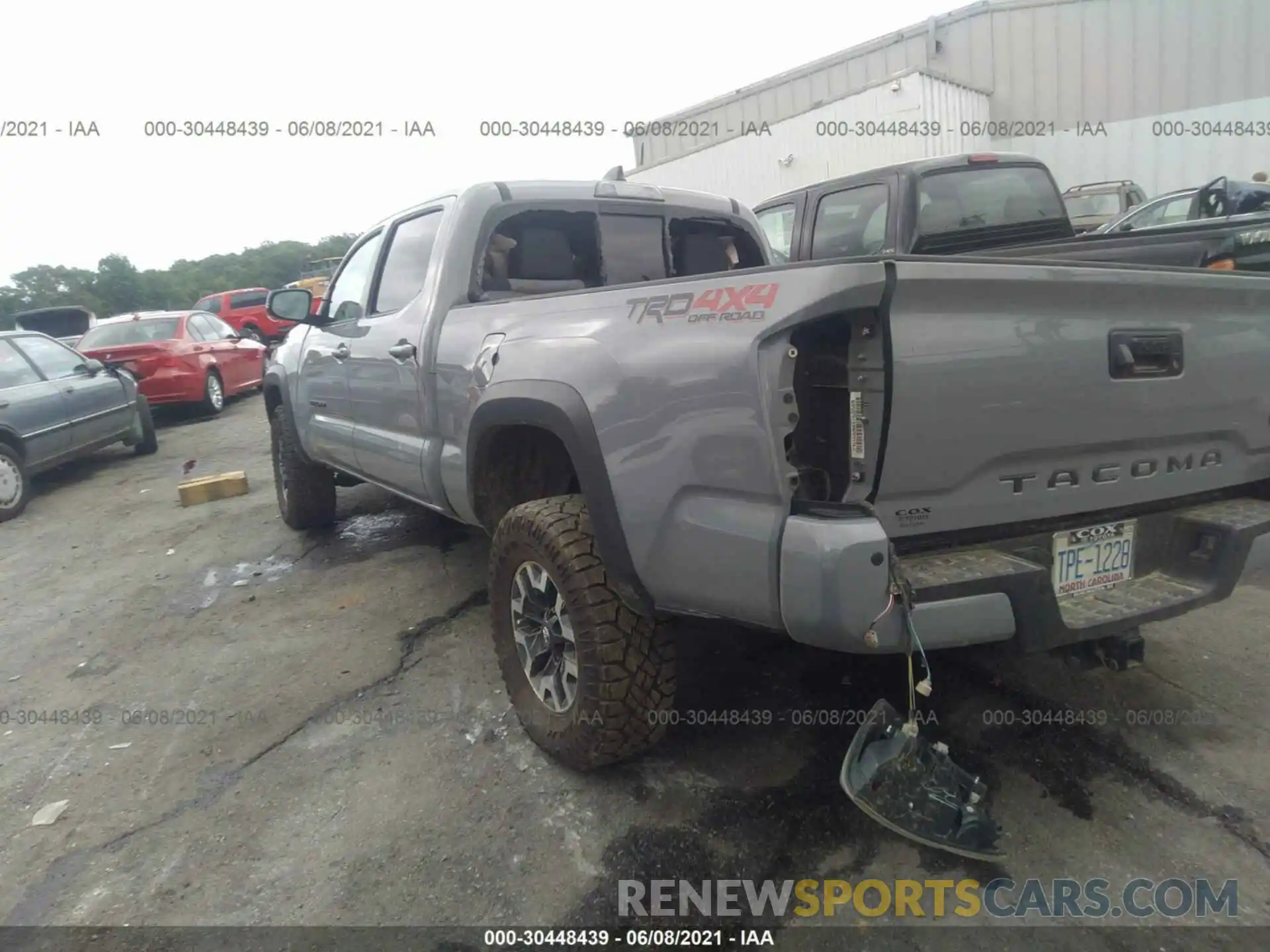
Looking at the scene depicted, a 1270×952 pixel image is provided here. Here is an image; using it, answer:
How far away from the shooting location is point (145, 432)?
9.35m

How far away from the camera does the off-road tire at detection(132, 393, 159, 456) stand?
9.27m

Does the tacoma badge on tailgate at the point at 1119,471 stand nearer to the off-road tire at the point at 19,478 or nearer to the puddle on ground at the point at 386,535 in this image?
the puddle on ground at the point at 386,535

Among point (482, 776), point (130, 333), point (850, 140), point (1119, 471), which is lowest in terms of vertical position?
point (482, 776)

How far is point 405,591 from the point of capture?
448 cm

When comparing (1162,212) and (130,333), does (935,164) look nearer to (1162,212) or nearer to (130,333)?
(1162,212)

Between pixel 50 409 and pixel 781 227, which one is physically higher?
pixel 781 227

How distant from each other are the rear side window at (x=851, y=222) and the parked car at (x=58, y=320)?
47.2 feet

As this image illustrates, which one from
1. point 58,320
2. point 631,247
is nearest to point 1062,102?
point 631,247

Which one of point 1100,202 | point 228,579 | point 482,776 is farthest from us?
point 1100,202

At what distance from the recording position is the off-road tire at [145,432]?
30.4ft

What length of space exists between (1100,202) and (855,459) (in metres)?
11.9

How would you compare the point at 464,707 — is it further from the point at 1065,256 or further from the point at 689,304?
the point at 1065,256

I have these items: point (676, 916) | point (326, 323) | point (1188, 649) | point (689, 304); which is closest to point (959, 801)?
point (676, 916)

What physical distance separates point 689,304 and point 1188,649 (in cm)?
261
